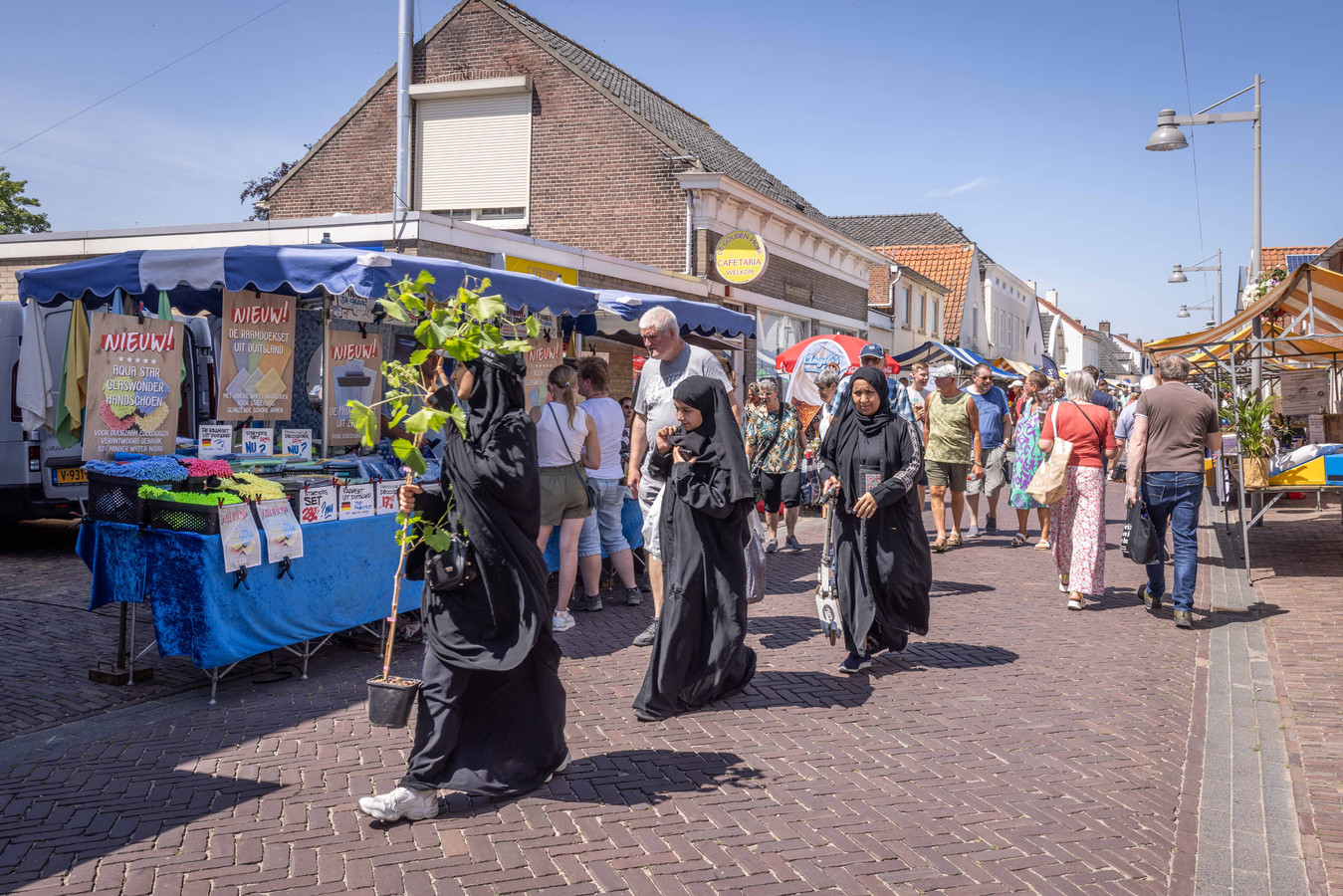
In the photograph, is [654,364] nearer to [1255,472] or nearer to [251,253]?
[251,253]

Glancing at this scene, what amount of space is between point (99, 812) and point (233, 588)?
5.53ft

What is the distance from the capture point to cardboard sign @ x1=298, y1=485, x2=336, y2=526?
5984 mm

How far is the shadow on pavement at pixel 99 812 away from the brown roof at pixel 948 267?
39753 millimetres

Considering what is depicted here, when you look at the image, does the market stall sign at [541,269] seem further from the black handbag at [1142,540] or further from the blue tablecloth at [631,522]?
Answer: the black handbag at [1142,540]

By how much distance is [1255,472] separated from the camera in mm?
10070

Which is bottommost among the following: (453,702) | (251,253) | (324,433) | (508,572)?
(453,702)

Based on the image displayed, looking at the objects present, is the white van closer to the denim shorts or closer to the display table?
the display table

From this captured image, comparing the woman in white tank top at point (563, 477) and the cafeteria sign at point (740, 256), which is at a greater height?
the cafeteria sign at point (740, 256)

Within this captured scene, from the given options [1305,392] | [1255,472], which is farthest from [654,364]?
[1305,392]

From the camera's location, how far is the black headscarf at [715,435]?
5.19 meters

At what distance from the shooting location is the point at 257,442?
24.0 feet

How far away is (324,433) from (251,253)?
1795 mm

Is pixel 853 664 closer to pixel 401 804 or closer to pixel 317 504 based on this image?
pixel 401 804

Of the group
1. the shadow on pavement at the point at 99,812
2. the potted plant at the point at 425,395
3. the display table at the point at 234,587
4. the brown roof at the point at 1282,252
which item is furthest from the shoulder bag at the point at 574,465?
the brown roof at the point at 1282,252
